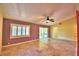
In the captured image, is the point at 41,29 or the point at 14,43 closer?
the point at 14,43

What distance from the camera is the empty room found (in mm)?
1862

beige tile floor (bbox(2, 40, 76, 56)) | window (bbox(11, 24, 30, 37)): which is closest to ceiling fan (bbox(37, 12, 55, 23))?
window (bbox(11, 24, 30, 37))

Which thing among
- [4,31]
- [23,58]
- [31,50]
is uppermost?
[4,31]

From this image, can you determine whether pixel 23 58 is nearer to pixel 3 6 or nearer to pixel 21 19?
pixel 21 19

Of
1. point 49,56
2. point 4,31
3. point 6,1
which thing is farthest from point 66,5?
point 4,31

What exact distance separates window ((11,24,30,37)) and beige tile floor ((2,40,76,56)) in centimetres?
21

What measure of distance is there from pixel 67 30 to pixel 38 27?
0.58 m

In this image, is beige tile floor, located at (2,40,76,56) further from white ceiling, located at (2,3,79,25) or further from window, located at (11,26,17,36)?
white ceiling, located at (2,3,79,25)

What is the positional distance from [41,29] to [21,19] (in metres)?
0.45

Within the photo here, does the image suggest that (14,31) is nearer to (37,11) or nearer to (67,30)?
(37,11)

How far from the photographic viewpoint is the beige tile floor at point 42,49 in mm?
1869

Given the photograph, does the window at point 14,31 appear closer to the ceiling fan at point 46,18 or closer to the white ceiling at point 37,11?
the white ceiling at point 37,11

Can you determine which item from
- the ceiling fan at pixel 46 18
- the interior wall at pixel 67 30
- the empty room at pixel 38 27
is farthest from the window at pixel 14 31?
the interior wall at pixel 67 30

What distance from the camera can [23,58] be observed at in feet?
6.34
